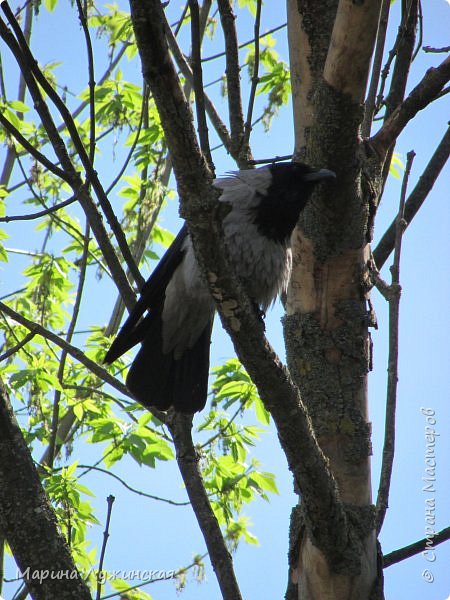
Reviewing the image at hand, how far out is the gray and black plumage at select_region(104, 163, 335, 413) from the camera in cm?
363

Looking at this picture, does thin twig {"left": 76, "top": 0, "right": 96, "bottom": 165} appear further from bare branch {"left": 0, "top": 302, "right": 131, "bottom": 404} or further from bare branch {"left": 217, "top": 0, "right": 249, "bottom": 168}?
bare branch {"left": 0, "top": 302, "right": 131, "bottom": 404}

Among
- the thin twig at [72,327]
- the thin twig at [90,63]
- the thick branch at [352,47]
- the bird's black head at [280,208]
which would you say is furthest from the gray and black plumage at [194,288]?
Answer: the thick branch at [352,47]

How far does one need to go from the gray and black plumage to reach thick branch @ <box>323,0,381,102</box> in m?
0.95

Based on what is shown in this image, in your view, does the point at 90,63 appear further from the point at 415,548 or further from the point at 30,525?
the point at 415,548

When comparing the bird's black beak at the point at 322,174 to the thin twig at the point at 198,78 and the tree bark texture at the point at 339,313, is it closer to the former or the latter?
the tree bark texture at the point at 339,313

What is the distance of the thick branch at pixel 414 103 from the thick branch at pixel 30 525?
6.26 ft

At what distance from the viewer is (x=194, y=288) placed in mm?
3600

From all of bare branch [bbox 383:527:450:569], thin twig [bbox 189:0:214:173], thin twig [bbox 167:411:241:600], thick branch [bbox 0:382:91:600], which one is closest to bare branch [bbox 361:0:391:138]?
thin twig [bbox 189:0:214:173]

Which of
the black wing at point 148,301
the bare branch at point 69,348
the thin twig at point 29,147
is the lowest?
the bare branch at point 69,348

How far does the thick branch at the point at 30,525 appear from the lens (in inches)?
96.7

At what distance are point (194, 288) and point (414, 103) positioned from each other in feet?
4.59

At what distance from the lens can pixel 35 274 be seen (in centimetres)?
652

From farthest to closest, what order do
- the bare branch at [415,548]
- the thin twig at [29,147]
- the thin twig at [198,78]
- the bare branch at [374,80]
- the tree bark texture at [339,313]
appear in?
the bare branch at [374,80]
the thin twig at [198,78]
the thin twig at [29,147]
the bare branch at [415,548]
the tree bark texture at [339,313]

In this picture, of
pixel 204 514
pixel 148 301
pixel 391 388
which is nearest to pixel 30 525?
pixel 204 514
